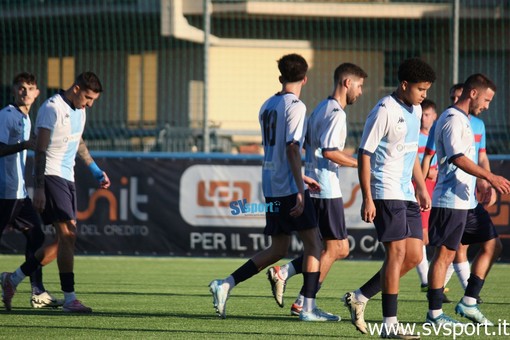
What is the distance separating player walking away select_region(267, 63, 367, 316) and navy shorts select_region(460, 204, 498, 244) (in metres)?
1.16

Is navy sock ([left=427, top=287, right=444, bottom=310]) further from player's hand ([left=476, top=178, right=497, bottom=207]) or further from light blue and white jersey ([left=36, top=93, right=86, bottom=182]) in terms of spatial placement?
light blue and white jersey ([left=36, top=93, right=86, bottom=182])

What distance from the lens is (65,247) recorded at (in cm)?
974

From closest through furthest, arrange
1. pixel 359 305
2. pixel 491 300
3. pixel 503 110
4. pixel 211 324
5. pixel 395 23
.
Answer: pixel 359 305
pixel 211 324
pixel 491 300
pixel 503 110
pixel 395 23

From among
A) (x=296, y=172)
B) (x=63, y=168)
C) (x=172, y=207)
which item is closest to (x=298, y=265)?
(x=296, y=172)

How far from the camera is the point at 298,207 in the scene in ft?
29.8

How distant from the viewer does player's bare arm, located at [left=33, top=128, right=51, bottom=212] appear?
30.7 feet

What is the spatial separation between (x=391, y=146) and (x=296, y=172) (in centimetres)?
125

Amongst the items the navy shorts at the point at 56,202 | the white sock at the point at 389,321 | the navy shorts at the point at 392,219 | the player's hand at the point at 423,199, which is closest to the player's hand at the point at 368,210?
the navy shorts at the point at 392,219

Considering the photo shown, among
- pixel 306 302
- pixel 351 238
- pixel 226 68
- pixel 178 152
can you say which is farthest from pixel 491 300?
pixel 226 68

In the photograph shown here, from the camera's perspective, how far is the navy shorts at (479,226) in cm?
968

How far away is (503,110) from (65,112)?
1176cm

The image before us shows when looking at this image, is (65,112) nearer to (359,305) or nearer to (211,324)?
(211,324)

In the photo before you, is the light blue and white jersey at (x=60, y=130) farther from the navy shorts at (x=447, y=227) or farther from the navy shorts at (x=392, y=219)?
the navy shorts at (x=447, y=227)

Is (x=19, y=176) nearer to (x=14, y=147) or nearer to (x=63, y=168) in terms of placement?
(x=14, y=147)
